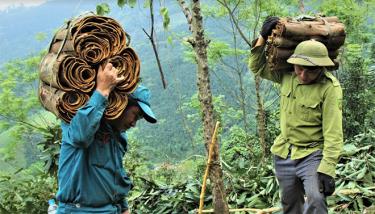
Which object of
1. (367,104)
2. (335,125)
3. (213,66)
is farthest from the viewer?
(213,66)

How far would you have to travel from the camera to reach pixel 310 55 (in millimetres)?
3680

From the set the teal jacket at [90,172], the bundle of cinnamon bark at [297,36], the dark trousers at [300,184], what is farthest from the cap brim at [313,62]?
the teal jacket at [90,172]

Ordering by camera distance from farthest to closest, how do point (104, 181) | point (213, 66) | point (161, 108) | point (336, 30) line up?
point (161, 108), point (213, 66), point (336, 30), point (104, 181)

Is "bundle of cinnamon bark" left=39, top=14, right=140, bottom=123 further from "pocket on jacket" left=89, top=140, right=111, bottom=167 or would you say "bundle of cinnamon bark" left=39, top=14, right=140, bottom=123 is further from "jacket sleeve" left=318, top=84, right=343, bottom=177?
"jacket sleeve" left=318, top=84, right=343, bottom=177

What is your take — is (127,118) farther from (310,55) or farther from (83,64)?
(310,55)

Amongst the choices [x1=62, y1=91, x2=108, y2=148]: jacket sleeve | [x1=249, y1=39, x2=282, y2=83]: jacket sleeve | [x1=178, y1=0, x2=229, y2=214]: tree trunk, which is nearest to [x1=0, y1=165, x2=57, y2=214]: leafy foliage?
[x1=178, y1=0, x2=229, y2=214]: tree trunk

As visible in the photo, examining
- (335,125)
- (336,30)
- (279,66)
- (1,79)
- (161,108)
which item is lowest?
(161,108)

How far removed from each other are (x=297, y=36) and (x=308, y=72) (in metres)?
0.37

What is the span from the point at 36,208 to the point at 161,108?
115 ft

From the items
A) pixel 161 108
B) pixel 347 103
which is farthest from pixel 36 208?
pixel 161 108

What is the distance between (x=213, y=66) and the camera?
1369 cm

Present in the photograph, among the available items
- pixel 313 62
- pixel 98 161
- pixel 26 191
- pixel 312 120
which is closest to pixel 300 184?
pixel 312 120

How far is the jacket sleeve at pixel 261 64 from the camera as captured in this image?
4.35m

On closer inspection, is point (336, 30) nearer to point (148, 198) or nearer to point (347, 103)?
point (148, 198)
